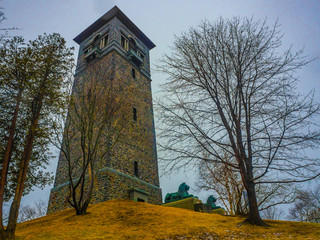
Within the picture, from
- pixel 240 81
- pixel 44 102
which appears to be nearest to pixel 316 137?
pixel 240 81

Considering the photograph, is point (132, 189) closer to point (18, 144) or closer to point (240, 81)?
point (18, 144)

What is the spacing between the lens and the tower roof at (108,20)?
75.2ft

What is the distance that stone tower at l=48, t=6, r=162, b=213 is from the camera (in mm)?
13455

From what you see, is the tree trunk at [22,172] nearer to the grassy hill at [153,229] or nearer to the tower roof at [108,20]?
the grassy hill at [153,229]

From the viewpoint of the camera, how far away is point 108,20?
76.4 ft

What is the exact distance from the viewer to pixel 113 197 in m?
12.6

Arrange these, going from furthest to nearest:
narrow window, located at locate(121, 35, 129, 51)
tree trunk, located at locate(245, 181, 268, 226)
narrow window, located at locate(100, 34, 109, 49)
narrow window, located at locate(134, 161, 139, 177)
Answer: narrow window, located at locate(121, 35, 129, 51) → narrow window, located at locate(100, 34, 109, 49) → narrow window, located at locate(134, 161, 139, 177) → tree trunk, located at locate(245, 181, 268, 226)

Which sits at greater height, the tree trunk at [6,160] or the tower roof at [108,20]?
the tower roof at [108,20]

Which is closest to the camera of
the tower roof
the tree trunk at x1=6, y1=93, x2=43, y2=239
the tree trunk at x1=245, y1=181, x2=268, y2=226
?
the tree trunk at x1=6, y1=93, x2=43, y2=239

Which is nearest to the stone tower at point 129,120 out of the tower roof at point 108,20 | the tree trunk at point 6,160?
the tower roof at point 108,20

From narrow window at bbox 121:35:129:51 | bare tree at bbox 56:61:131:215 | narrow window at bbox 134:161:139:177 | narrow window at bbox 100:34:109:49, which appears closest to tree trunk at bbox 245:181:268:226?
bare tree at bbox 56:61:131:215

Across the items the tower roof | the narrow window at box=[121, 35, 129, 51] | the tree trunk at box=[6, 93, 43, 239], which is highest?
the tower roof

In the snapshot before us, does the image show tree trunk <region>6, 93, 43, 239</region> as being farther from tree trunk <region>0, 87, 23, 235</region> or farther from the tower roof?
the tower roof

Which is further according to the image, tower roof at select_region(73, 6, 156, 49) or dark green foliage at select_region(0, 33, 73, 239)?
tower roof at select_region(73, 6, 156, 49)
